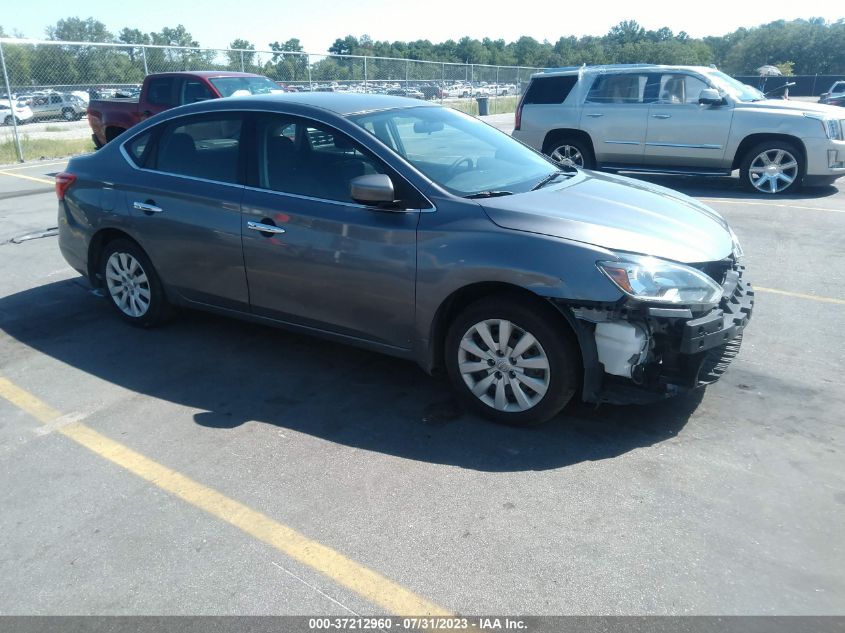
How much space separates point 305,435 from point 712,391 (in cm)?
248

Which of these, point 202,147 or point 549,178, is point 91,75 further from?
point 549,178

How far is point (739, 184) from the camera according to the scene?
1176 cm

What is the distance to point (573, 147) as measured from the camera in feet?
39.1

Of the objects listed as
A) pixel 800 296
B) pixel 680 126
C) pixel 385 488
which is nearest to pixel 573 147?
pixel 680 126

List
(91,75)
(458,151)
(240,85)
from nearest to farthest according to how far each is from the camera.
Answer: (458,151) < (240,85) < (91,75)

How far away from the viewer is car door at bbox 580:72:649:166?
11.3m

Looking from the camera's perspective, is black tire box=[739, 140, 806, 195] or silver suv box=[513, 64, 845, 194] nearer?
silver suv box=[513, 64, 845, 194]

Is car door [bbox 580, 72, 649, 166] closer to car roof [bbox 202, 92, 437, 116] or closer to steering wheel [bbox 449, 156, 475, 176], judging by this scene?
car roof [bbox 202, 92, 437, 116]

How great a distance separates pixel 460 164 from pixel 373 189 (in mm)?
815

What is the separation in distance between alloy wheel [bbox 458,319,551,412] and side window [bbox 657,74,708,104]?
8.67 meters

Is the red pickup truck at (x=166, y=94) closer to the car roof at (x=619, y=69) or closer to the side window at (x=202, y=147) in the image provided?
the car roof at (x=619, y=69)

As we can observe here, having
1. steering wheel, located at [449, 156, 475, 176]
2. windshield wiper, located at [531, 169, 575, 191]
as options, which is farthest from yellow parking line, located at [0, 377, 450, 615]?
windshield wiper, located at [531, 169, 575, 191]

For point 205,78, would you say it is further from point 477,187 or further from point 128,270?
point 477,187

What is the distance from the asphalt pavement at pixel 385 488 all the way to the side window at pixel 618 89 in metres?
7.05
